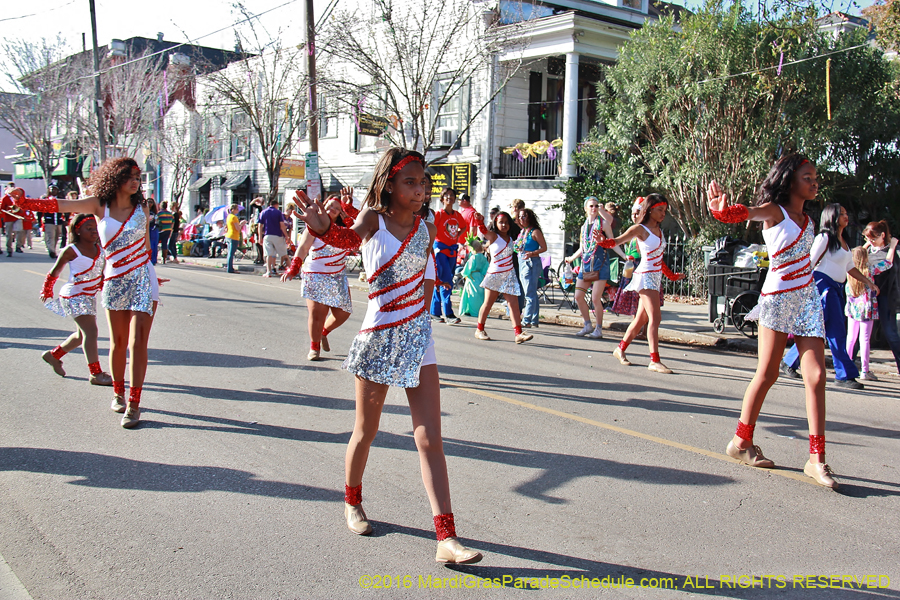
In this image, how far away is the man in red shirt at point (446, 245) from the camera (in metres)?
10.8

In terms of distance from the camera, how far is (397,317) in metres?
3.65

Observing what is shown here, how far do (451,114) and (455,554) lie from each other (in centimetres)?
2038

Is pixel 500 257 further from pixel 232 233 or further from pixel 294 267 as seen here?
pixel 232 233

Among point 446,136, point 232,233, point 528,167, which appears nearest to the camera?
point 232,233

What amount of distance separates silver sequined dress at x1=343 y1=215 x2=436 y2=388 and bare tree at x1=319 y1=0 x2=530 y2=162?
1452 centimetres

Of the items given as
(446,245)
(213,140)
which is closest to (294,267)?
(446,245)

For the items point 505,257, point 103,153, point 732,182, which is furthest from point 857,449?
point 103,153

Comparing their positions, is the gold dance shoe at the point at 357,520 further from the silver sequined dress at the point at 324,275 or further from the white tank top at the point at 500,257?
the white tank top at the point at 500,257

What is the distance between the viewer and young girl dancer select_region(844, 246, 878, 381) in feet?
26.1

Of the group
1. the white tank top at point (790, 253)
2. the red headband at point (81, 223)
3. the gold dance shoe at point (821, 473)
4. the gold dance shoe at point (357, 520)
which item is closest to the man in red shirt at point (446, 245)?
the red headband at point (81, 223)

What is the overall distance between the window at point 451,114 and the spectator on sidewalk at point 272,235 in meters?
5.78

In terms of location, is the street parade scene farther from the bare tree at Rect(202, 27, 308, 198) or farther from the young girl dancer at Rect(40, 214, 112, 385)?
the bare tree at Rect(202, 27, 308, 198)

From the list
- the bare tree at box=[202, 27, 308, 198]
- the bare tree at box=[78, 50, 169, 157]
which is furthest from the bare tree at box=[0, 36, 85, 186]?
the bare tree at box=[202, 27, 308, 198]

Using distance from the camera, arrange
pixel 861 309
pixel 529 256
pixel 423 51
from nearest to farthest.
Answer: pixel 861 309
pixel 529 256
pixel 423 51
